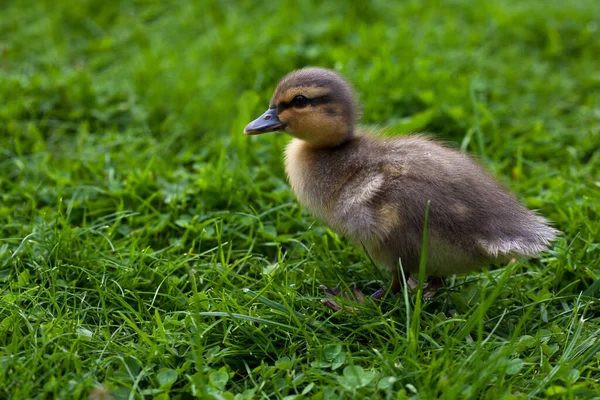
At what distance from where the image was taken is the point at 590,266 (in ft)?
11.5

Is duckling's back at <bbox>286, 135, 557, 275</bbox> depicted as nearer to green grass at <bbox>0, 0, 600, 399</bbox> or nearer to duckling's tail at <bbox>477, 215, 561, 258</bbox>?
duckling's tail at <bbox>477, 215, 561, 258</bbox>

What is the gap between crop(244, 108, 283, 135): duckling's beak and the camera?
3.64m

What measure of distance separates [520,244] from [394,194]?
0.55 m

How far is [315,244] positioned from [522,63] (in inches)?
120

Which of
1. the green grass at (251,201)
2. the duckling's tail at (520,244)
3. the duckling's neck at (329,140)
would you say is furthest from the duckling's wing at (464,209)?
the duckling's neck at (329,140)

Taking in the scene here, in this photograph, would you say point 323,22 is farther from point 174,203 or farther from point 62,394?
point 62,394

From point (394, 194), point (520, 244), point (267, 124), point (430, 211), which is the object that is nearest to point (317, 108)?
point (267, 124)

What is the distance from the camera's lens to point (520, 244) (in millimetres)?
3061

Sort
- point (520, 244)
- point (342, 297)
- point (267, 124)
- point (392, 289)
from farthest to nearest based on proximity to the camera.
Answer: point (267, 124) → point (392, 289) → point (342, 297) → point (520, 244)

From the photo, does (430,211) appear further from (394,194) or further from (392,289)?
(392,289)

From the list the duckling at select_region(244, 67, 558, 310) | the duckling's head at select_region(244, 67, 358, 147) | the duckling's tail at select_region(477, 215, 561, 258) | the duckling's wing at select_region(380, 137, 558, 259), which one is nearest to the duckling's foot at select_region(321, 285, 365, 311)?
the duckling at select_region(244, 67, 558, 310)

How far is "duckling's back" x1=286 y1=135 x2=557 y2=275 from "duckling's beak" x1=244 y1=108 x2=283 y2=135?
0.44 m

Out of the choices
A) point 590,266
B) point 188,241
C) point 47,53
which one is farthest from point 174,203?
point 47,53

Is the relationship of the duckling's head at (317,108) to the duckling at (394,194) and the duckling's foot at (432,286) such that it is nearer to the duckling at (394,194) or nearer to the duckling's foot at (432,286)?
the duckling at (394,194)
